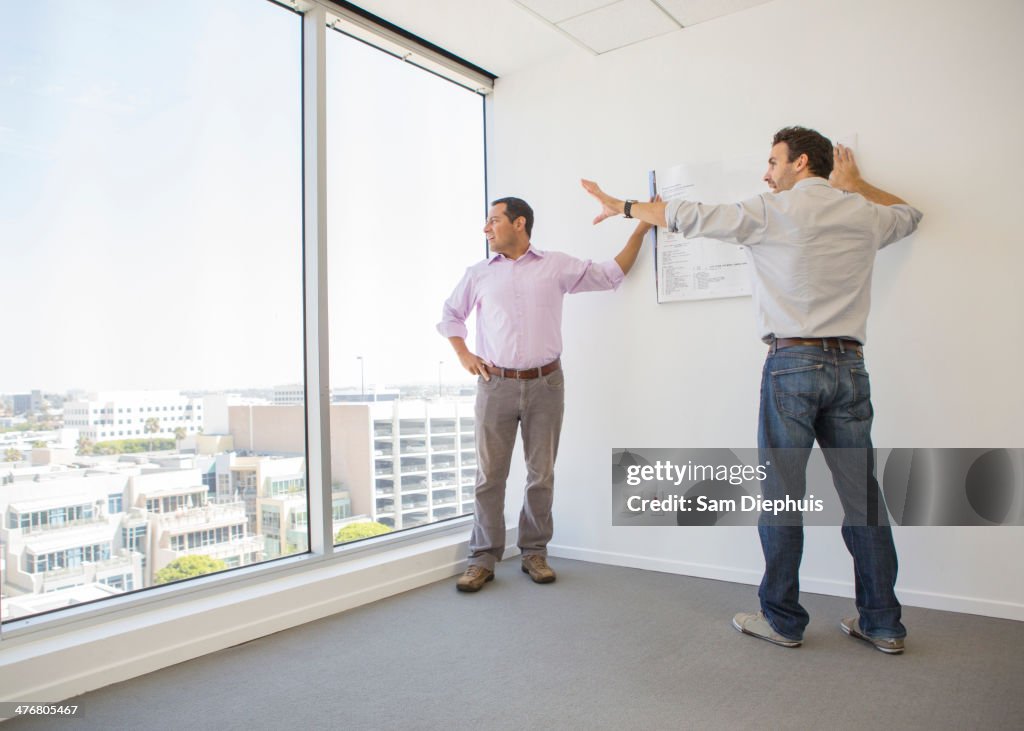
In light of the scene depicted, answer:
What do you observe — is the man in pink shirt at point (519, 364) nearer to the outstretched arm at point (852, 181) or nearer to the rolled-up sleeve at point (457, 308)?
the rolled-up sleeve at point (457, 308)

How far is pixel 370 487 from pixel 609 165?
6.30 feet

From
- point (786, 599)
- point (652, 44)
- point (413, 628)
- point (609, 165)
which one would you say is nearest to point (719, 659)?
point (786, 599)

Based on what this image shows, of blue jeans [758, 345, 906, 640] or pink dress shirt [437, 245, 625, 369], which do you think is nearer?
blue jeans [758, 345, 906, 640]

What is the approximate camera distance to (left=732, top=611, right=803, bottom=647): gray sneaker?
233cm

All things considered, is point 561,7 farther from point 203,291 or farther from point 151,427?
point 151,427

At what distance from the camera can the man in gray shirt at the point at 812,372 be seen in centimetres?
223

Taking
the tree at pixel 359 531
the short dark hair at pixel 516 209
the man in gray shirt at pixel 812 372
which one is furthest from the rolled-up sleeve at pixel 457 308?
the man in gray shirt at pixel 812 372

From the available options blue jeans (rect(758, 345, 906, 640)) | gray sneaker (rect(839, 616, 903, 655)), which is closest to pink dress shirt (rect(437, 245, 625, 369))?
blue jeans (rect(758, 345, 906, 640))

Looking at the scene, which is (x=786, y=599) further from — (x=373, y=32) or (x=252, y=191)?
(x=373, y=32)

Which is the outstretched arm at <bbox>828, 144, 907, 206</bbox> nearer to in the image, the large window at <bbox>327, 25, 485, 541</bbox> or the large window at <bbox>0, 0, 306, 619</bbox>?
the large window at <bbox>327, 25, 485, 541</bbox>

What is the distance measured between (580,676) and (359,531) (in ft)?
4.65

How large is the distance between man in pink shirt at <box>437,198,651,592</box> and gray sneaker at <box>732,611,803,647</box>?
922mm

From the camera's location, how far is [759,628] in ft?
7.89

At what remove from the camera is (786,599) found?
2316mm
